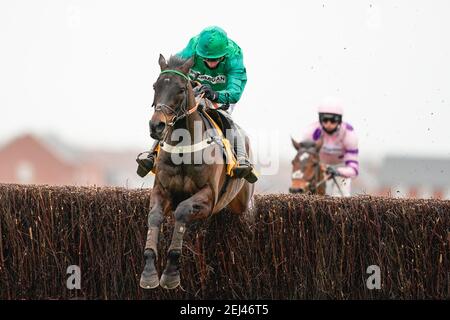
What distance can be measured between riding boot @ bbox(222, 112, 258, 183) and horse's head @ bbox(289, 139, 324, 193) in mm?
3484

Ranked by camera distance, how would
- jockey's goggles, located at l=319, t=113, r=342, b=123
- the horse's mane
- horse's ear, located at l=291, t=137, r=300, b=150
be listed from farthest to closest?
horse's ear, located at l=291, t=137, r=300, b=150 → jockey's goggles, located at l=319, t=113, r=342, b=123 → the horse's mane

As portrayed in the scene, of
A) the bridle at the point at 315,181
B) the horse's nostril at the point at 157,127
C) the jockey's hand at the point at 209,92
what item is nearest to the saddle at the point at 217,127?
the jockey's hand at the point at 209,92

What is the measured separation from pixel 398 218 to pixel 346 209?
0.50 metres

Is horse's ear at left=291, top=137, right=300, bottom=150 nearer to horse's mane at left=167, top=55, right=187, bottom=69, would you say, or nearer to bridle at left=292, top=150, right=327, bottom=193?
bridle at left=292, top=150, right=327, bottom=193

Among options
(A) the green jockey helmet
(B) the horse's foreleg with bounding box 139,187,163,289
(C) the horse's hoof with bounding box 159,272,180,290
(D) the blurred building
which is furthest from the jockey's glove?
(D) the blurred building

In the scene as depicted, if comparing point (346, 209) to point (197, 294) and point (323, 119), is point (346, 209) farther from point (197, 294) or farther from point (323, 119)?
point (323, 119)

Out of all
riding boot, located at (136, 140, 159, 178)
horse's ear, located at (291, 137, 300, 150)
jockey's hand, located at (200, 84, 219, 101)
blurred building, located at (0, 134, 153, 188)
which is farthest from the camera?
blurred building, located at (0, 134, 153, 188)

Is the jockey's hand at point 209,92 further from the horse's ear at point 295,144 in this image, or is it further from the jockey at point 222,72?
the horse's ear at point 295,144

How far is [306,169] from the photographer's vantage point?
13141 mm

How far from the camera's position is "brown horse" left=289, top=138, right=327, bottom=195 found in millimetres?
13047

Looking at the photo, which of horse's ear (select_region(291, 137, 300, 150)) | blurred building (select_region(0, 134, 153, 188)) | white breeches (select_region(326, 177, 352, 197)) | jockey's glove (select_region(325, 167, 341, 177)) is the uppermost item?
horse's ear (select_region(291, 137, 300, 150))

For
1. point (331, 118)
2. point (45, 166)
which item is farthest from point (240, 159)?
point (45, 166)
